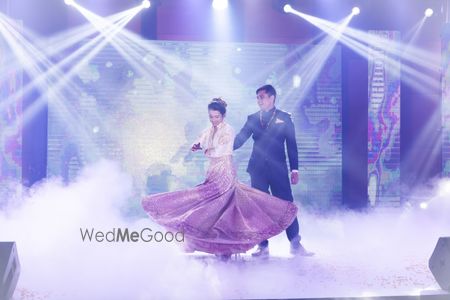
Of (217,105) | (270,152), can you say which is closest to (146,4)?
(217,105)

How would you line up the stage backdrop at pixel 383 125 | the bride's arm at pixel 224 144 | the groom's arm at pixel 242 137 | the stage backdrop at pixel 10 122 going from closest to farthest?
the bride's arm at pixel 224 144, the groom's arm at pixel 242 137, the stage backdrop at pixel 10 122, the stage backdrop at pixel 383 125

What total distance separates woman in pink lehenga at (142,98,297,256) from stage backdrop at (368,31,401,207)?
317cm

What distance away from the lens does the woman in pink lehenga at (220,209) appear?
4.77 m

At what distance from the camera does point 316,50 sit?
7836 mm

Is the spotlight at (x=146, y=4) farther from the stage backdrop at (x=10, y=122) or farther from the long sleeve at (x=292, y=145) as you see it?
the long sleeve at (x=292, y=145)

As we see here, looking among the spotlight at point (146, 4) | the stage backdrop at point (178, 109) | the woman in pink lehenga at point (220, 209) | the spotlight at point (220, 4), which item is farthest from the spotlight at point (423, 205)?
the spotlight at point (146, 4)

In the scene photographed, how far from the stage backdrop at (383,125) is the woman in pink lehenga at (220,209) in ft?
10.4

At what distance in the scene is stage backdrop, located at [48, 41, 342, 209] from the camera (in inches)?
298

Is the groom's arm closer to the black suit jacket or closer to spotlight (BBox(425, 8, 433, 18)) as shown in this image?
the black suit jacket

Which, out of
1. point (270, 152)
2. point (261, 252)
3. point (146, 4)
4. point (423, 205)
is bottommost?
point (261, 252)

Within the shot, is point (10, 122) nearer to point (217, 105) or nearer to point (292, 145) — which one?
point (217, 105)

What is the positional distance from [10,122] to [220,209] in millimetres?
4003

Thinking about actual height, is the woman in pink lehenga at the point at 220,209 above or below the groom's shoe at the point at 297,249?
above

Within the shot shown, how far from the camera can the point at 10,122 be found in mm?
7293
